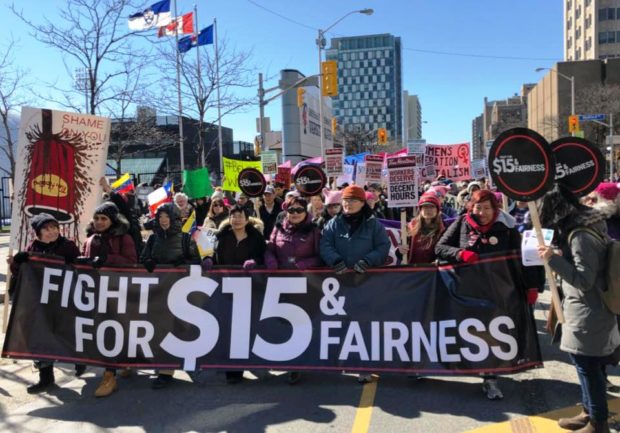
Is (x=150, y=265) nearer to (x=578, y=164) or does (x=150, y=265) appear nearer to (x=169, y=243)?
(x=169, y=243)

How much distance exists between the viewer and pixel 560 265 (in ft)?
10.9

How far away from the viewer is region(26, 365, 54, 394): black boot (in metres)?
4.93

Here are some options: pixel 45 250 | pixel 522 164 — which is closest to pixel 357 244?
pixel 522 164

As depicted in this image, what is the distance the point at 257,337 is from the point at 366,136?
181 feet

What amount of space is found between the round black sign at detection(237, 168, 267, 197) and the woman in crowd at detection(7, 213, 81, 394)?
4.71 meters

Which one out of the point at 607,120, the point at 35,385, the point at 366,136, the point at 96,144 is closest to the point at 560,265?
the point at 35,385

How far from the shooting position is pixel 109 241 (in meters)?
5.21

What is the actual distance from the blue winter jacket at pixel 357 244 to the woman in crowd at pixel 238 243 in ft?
2.36

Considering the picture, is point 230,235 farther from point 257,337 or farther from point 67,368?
point 67,368

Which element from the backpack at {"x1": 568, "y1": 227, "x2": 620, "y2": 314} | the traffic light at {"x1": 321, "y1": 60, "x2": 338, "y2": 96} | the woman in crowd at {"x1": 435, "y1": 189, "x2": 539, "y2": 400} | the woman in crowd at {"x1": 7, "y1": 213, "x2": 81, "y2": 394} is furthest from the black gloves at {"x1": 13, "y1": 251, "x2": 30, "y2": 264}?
the traffic light at {"x1": 321, "y1": 60, "x2": 338, "y2": 96}

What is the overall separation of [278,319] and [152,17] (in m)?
15.4

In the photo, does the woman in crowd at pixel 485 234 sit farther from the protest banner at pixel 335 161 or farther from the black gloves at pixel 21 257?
the protest banner at pixel 335 161

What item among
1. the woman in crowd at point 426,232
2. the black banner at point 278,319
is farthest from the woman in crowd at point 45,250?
the woman in crowd at point 426,232

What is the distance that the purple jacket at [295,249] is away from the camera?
5102mm
